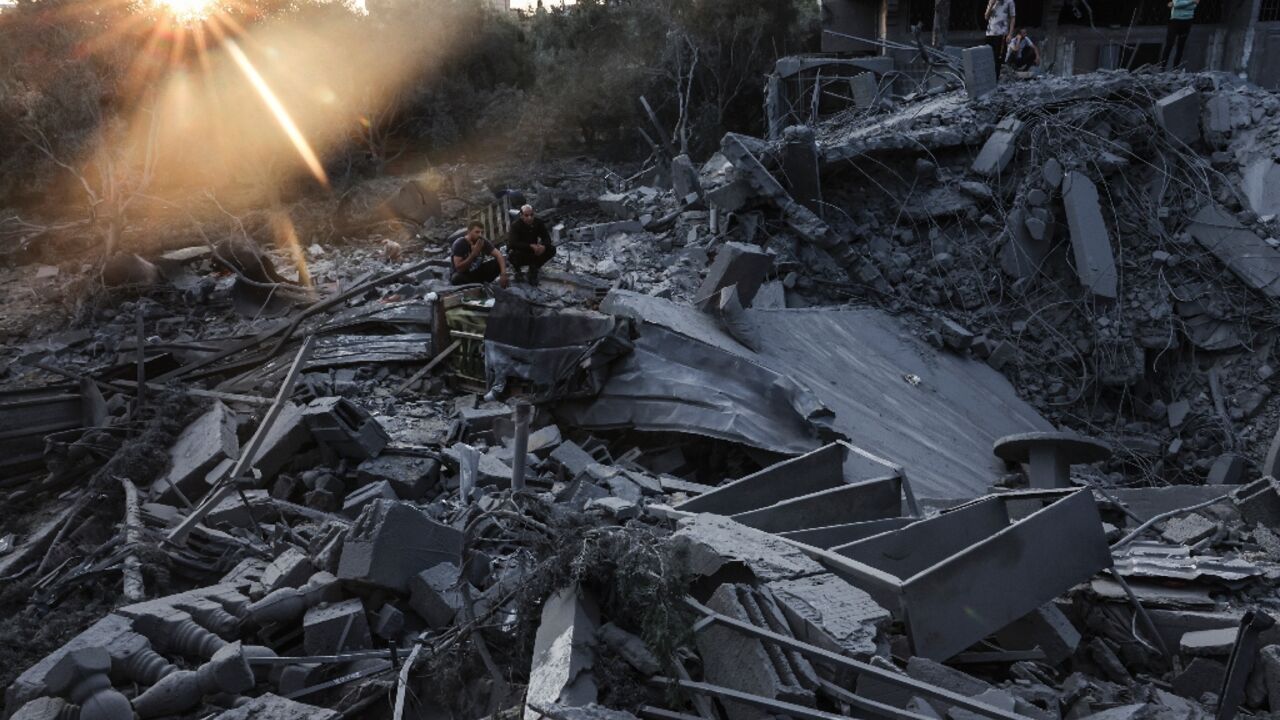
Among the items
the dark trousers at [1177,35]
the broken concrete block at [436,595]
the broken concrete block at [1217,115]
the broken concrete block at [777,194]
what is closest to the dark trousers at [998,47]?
the dark trousers at [1177,35]

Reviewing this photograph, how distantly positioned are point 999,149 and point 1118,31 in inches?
412

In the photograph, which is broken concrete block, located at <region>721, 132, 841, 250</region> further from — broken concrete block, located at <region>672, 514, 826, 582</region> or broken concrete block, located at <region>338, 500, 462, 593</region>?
broken concrete block, located at <region>672, 514, 826, 582</region>

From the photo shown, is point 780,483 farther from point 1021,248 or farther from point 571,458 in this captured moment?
point 1021,248

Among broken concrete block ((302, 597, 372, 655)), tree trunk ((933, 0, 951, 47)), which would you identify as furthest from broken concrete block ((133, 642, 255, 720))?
tree trunk ((933, 0, 951, 47))

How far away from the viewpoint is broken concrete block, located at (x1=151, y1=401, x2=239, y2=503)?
6.75 m

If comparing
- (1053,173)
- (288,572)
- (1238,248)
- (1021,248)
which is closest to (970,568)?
(288,572)

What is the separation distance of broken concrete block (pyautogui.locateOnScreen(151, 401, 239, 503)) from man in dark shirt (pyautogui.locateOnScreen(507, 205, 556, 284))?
3705mm

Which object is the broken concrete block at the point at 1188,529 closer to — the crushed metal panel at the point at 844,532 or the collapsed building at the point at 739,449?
the collapsed building at the point at 739,449

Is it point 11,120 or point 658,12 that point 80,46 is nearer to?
point 11,120

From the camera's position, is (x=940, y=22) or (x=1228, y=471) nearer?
(x=1228, y=471)

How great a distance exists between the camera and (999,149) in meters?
10.9

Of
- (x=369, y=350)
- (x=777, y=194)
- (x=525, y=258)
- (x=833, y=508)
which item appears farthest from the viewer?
(x=777, y=194)

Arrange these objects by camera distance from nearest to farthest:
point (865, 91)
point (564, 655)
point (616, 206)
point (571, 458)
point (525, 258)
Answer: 1. point (564, 655)
2. point (571, 458)
3. point (525, 258)
4. point (865, 91)
5. point (616, 206)

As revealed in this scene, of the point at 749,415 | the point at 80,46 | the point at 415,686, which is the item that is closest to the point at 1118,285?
the point at 749,415
